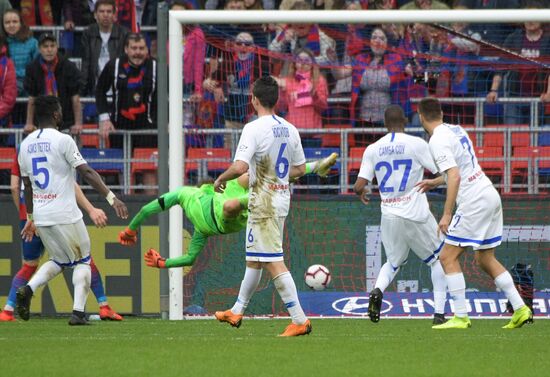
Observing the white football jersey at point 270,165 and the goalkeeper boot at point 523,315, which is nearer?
the white football jersey at point 270,165

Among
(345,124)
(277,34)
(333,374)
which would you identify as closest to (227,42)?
A: (277,34)

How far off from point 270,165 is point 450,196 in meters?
A: 1.78

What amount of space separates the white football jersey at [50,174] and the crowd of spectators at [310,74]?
9.83ft

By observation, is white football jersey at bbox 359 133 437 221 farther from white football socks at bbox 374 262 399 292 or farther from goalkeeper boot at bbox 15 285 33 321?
goalkeeper boot at bbox 15 285 33 321

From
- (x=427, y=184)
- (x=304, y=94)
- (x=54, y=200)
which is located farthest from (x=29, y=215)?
(x=304, y=94)

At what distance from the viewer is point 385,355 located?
8984 millimetres

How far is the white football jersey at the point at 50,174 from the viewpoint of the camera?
39.5ft

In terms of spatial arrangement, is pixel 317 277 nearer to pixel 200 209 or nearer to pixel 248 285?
pixel 200 209

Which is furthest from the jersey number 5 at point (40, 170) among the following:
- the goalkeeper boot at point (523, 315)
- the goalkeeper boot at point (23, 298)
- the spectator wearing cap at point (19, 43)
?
the spectator wearing cap at point (19, 43)

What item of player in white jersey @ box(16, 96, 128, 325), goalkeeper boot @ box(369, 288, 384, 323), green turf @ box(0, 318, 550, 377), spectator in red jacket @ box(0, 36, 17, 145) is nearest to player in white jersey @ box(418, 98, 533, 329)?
green turf @ box(0, 318, 550, 377)

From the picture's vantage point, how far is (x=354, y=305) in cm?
1463

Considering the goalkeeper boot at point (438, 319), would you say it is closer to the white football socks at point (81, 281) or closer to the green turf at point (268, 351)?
the green turf at point (268, 351)

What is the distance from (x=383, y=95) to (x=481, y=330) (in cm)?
445

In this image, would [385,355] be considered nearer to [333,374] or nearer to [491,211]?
[333,374]
